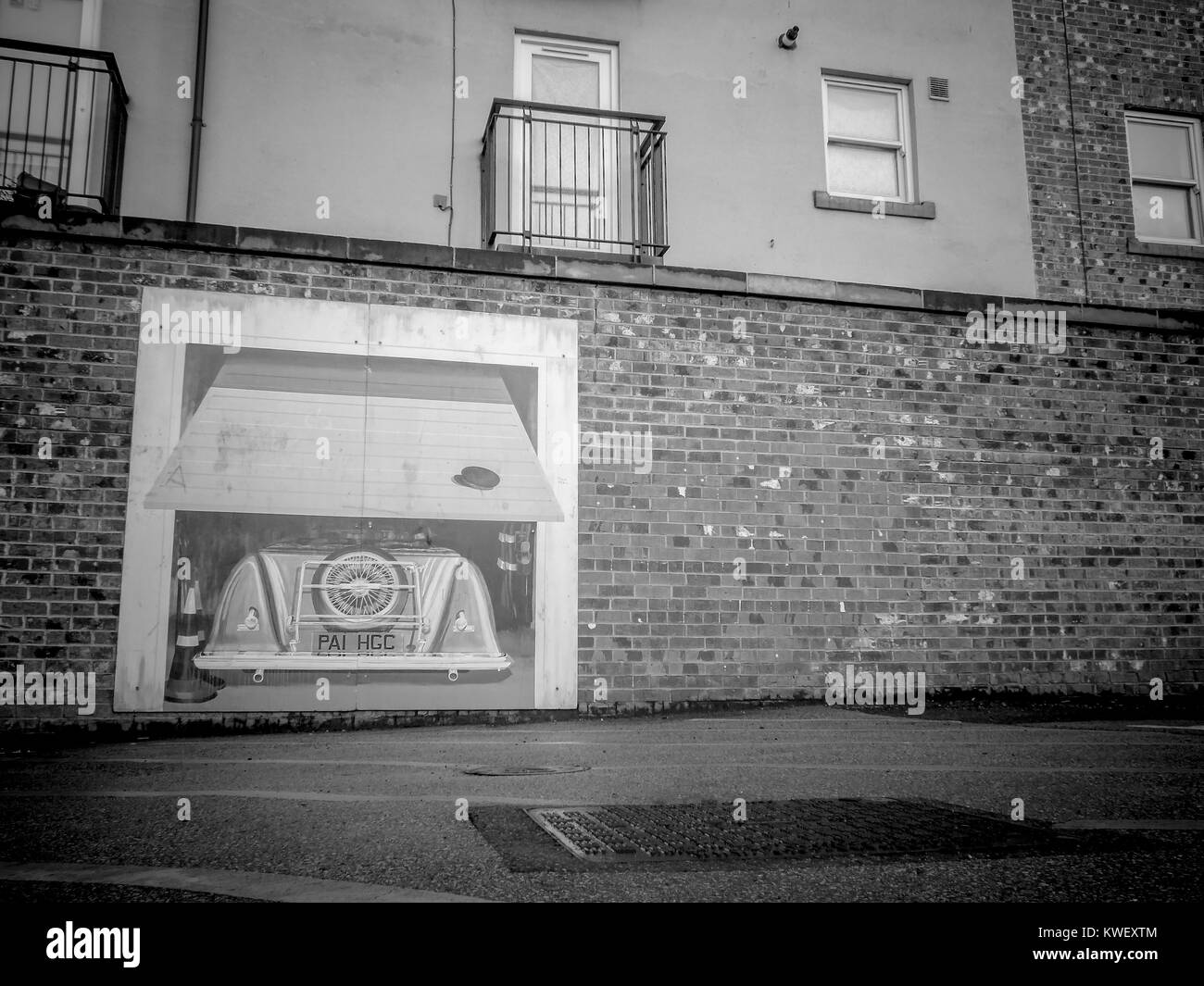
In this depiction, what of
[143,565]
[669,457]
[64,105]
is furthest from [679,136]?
[143,565]

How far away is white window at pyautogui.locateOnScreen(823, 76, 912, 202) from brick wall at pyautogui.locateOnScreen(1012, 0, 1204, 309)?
4.54 feet

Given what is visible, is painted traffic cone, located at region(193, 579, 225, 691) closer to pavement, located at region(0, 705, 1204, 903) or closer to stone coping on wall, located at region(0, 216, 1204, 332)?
pavement, located at region(0, 705, 1204, 903)

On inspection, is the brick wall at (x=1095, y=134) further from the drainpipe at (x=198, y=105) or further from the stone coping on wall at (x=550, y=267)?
the drainpipe at (x=198, y=105)

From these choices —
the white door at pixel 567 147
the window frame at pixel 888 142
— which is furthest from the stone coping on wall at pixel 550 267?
the window frame at pixel 888 142

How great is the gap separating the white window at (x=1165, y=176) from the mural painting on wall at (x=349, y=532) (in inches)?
299

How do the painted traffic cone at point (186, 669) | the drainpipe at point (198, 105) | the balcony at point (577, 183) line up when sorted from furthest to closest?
the balcony at point (577, 183), the drainpipe at point (198, 105), the painted traffic cone at point (186, 669)

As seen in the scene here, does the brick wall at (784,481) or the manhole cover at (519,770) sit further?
the brick wall at (784,481)

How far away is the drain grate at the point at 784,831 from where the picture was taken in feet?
10.8

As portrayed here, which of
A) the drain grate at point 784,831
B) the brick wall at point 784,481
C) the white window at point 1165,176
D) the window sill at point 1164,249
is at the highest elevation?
the white window at point 1165,176

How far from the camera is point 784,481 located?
826 centimetres

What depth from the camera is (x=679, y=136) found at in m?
9.44

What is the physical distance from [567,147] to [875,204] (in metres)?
3.23

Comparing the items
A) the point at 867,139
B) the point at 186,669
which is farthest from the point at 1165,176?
the point at 186,669

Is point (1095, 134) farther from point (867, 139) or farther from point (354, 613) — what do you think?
point (354, 613)
